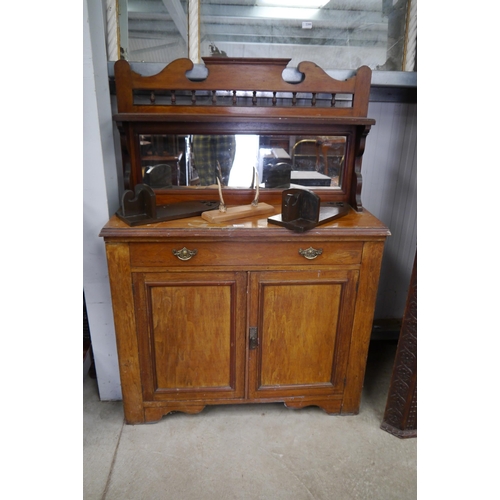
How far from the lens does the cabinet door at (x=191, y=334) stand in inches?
60.4

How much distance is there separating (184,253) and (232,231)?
0.21 metres

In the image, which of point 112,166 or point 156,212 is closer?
point 156,212

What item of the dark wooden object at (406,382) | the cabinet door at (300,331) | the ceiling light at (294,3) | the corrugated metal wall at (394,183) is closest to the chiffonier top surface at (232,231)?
the cabinet door at (300,331)

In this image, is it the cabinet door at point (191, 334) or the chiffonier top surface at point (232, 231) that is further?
the cabinet door at point (191, 334)

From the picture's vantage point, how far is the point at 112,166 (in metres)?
1.70

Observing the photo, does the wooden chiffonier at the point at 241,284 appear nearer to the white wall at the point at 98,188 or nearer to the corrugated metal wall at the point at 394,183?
the white wall at the point at 98,188

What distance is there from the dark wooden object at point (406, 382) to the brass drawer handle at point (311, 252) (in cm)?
41

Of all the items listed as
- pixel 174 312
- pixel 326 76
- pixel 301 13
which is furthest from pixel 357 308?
pixel 301 13

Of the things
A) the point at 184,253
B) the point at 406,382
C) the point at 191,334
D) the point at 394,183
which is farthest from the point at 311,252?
the point at 394,183

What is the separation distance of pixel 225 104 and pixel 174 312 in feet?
3.21

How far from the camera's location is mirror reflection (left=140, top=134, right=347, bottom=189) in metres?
1.71

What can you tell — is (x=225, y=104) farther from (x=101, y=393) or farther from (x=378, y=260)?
(x=101, y=393)

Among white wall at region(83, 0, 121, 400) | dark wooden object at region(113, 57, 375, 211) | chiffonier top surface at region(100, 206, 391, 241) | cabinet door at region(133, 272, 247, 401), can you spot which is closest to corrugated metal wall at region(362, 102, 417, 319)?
dark wooden object at region(113, 57, 375, 211)

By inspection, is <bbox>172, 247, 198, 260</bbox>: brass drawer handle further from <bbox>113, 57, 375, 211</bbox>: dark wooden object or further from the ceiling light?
the ceiling light
